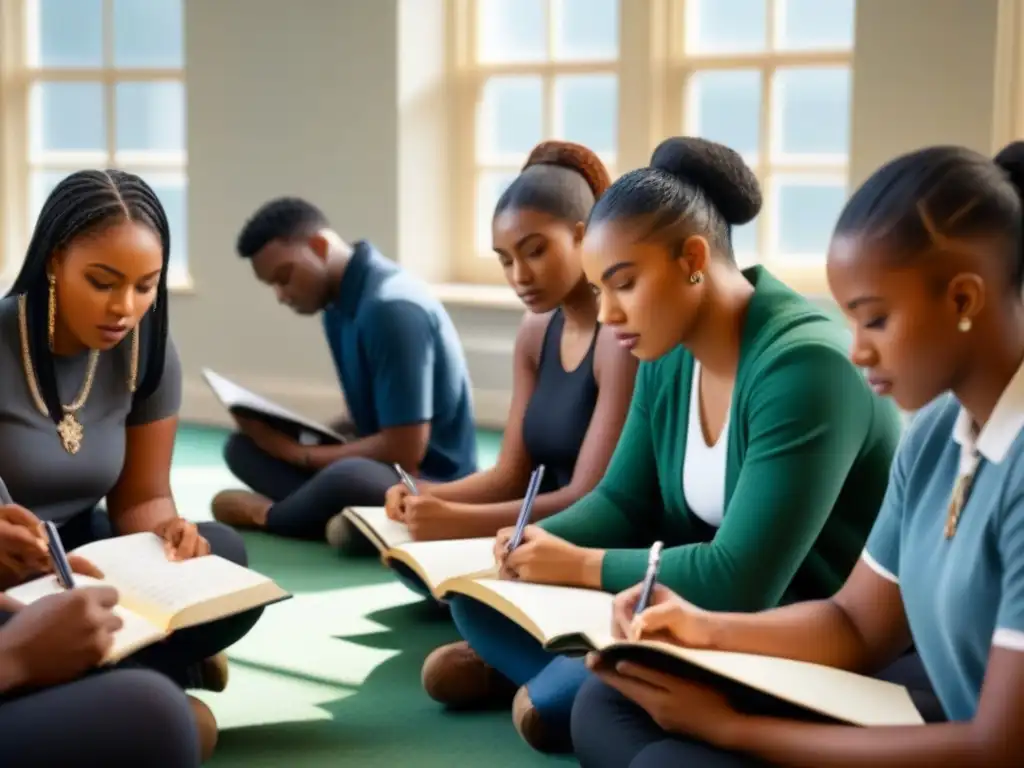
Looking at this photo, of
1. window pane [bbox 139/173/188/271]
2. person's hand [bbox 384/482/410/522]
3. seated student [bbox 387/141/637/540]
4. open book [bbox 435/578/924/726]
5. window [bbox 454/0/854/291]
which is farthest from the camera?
window pane [bbox 139/173/188/271]

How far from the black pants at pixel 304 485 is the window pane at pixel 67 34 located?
10.7 feet

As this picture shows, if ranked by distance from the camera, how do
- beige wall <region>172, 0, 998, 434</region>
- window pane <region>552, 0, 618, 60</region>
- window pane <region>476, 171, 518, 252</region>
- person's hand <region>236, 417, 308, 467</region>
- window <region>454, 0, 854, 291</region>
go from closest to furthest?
person's hand <region>236, 417, 308, 467</region>, window <region>454, 0, 854, 291</region>, window pane <region>552, 0, 618, 60</region>, beige wall <region>172, 0, 998, 434</region>, window pane <region>476, 171, 518, 252</region>

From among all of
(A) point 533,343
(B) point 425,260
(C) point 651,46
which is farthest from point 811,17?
(A) point 533,343

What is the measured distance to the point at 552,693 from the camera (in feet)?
8.84

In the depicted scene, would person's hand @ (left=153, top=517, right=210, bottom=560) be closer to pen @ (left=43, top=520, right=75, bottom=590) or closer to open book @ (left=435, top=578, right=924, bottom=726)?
pen @ (left=43, top=520, right=75, bottom=590)

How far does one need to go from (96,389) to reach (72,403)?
54mm

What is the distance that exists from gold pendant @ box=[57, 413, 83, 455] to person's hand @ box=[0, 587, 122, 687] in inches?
23.4

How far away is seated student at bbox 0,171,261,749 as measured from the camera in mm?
2688

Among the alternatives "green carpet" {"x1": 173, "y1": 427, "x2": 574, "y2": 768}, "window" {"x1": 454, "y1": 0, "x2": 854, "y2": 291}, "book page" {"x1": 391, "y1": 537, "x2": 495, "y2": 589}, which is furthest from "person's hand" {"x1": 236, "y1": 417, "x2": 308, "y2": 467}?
"window" {"x1": 454, "y1": 0, "x2": 854, "y2": 291}

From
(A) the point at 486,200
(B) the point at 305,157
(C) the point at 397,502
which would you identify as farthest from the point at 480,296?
(C) the point at 397,502

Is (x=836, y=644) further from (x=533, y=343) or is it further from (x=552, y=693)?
(x=533, y=343)

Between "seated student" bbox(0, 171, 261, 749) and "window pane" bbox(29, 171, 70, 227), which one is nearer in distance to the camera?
"seated student" bbox(0, 171, 261, 749)

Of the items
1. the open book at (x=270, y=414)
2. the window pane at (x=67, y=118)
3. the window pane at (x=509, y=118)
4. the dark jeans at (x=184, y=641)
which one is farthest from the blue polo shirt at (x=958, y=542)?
the window pane at (x=67, y=118)

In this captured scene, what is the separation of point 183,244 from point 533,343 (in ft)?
13.7
